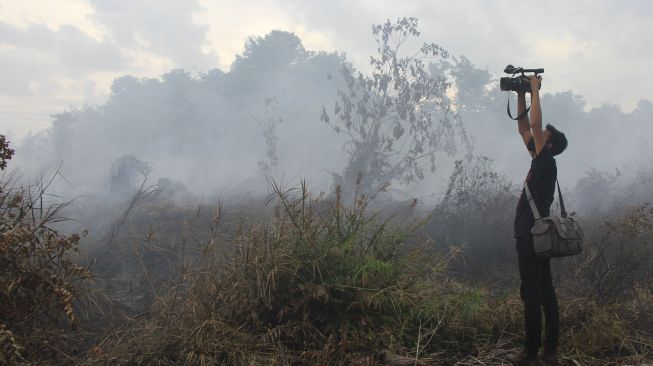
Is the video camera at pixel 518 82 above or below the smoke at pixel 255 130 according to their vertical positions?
below

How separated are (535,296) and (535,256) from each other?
26 cm

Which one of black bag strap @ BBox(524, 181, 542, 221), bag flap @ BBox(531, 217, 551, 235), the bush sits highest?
black bag strap @ BBox(524, 181, 542, 221)

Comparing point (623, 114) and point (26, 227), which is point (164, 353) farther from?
point (623, 114)

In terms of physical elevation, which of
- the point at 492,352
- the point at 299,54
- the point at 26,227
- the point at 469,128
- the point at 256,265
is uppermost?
the point at 299,54

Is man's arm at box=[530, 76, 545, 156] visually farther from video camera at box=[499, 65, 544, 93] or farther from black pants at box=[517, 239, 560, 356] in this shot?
black pants at box=[517, 239, 560, 356]

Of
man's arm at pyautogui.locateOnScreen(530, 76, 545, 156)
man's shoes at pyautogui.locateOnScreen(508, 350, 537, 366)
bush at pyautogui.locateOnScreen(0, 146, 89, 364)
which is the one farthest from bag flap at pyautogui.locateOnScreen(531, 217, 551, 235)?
bush at pyautogui.locateOnScreen(0, 146, 89, 364)

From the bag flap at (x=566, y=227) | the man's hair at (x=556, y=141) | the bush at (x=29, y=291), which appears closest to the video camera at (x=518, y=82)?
the man's hair at (x=556, y=141)

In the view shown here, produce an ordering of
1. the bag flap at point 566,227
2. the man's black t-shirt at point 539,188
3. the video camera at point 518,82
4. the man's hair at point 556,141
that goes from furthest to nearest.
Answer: the video camera at point 518,82
the man's hair at point 556,141
the man's black t-shirt at point 539,188
the bag flap at point 566,227

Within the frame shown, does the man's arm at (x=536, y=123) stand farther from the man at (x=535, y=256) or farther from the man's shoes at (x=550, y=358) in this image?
the man's shoes at (x=550, y=358)

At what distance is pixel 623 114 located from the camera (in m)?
27.5

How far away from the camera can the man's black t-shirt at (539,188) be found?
10.3 feet

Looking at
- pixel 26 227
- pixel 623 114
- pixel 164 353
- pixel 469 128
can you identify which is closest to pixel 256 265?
pixel 164 353

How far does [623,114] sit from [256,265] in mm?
29414

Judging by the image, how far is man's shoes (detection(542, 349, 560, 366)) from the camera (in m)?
3.29
